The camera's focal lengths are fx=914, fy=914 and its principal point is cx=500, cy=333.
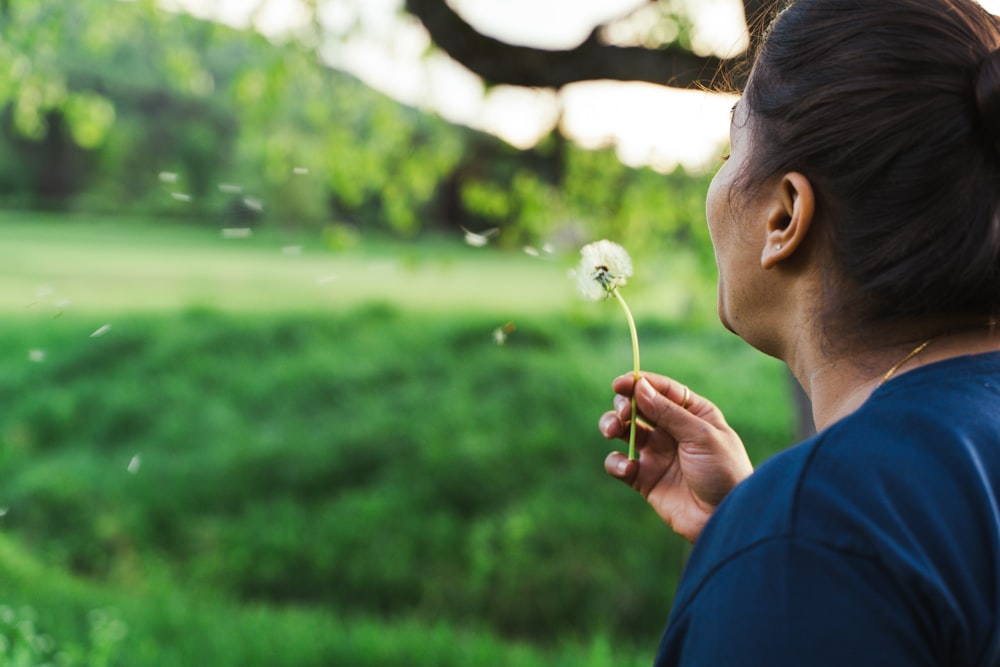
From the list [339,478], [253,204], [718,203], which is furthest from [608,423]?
[339,478]

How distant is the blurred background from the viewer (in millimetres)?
5211

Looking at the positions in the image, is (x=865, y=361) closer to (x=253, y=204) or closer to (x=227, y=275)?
(x=253, y=204)

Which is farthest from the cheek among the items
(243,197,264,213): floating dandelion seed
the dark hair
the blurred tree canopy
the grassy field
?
the blurred tree canopy

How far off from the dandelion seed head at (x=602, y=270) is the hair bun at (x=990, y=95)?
0.76m

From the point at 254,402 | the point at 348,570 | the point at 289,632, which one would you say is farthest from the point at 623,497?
the point at 254,402

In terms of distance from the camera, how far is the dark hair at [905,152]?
1120 mm

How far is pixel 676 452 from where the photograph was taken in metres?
1.80

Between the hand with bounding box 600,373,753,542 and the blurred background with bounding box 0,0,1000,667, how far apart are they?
47cm

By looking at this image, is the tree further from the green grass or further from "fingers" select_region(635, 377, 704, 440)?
the green grass

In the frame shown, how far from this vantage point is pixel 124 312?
50.0 feet

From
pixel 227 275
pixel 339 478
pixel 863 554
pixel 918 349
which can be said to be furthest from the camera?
pixel 227 275

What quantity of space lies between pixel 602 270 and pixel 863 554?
953 mm

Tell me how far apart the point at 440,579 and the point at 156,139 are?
1659 cm

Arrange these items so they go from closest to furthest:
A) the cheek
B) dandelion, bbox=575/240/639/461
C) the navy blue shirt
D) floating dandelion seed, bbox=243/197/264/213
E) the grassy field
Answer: the navy blue shirt → the cheek → dandelion, bbox=575/240/639/461 → floating dandelion seed, bbox=243/197/264/213 → the grassy field
